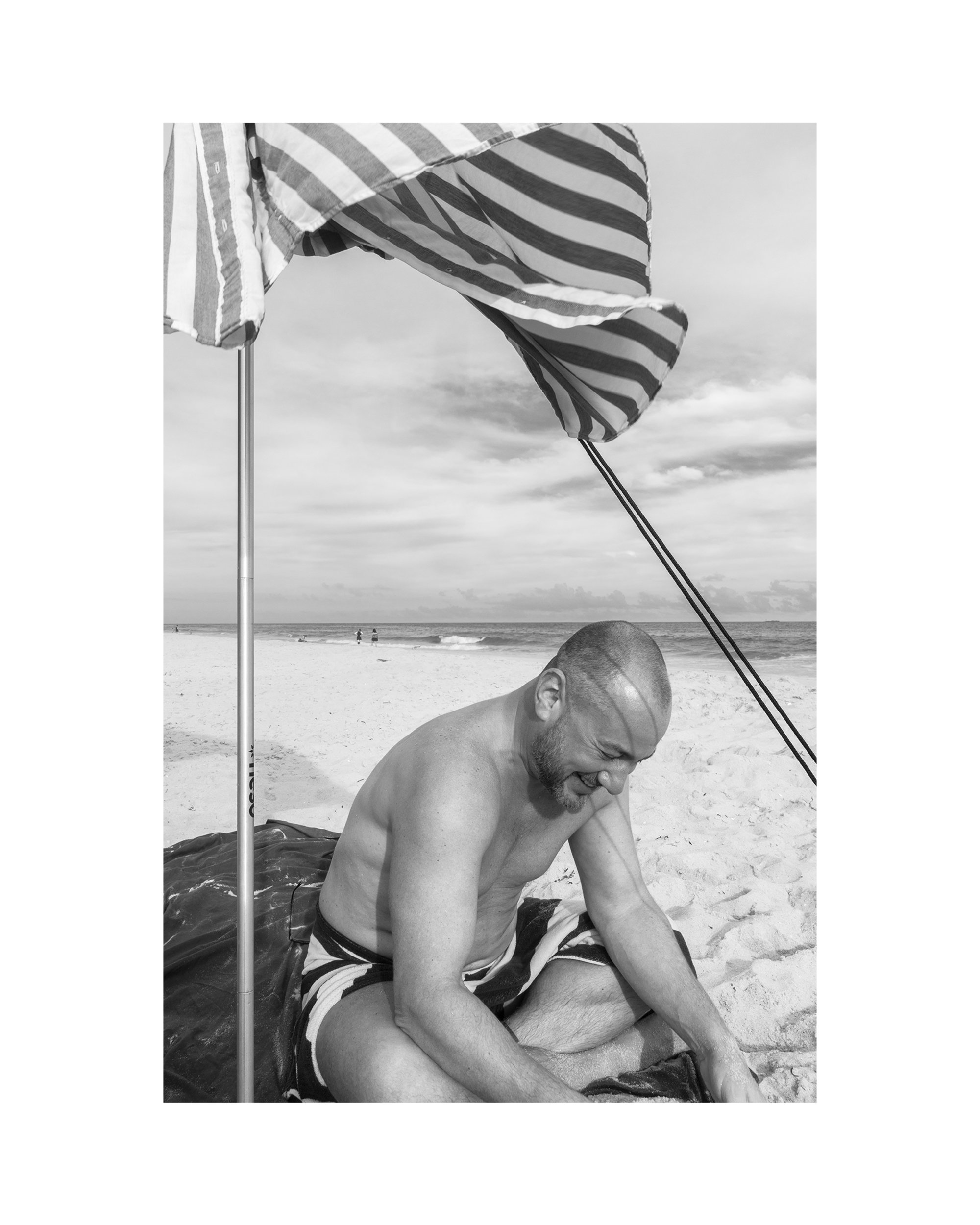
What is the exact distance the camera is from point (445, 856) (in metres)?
1.48

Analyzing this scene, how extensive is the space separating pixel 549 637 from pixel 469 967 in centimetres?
1128

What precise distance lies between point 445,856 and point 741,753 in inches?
158

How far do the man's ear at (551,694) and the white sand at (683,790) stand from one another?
108 centimetres

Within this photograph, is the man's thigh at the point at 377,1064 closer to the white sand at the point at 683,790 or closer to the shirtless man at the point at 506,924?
the shirtless man at the point at 506,924

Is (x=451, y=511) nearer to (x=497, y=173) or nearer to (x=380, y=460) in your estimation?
(x=380, y=460)

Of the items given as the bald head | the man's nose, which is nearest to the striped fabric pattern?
the bald head

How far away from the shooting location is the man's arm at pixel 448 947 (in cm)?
140

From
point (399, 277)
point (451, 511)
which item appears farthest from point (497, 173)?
point (451, 511)

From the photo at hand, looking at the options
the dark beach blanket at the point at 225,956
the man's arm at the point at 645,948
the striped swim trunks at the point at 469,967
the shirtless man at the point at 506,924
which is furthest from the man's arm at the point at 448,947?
the dark beach blanket at the point at 225,956

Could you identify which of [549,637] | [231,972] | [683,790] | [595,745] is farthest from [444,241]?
[549,637]

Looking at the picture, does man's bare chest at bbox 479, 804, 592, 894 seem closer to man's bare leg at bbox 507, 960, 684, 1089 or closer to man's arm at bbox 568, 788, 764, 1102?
man's arm at bbox 568, 788, 764, 1102

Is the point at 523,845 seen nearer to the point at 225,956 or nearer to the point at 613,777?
the point at 613,777

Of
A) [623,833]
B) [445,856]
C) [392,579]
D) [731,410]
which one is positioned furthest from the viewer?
[392,579]

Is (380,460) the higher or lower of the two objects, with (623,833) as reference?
higher
